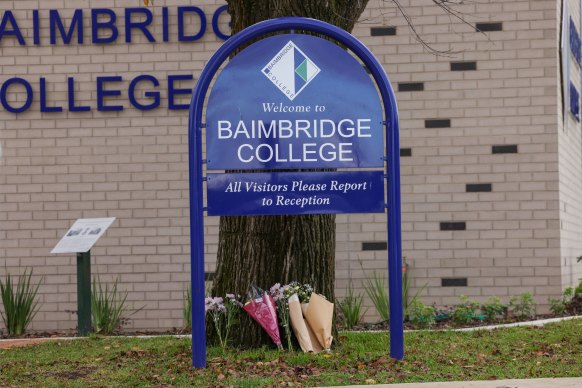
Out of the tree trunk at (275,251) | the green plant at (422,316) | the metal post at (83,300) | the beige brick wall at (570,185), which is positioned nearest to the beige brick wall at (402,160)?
the beige brick wall at (570,185)

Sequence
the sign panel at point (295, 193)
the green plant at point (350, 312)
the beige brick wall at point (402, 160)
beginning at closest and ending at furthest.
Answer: the sign panel at point (295, 193), the green plant at point (350, 312), the beige brick wall at point (402, 160)

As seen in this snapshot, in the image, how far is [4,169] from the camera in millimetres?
13875

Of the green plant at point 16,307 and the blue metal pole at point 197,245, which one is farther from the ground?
the blue metal pole at point 197,245

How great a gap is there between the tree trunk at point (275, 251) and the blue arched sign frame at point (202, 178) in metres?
0.84

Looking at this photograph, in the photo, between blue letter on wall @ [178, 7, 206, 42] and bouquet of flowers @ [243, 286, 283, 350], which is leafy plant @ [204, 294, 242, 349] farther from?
blue letter on wall @ [178, 7, 206, 42]

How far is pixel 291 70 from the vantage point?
341 inches

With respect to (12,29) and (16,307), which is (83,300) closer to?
(16,307)

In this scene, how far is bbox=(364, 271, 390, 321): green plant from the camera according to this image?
12273 mm

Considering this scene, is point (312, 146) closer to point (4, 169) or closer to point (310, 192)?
point (310, 192)

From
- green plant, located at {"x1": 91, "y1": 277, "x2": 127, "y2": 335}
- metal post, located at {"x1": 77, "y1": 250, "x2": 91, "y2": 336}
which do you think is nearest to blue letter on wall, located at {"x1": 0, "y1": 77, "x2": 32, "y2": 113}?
green plant, located at {"x1": 91, "y1": 277, "x2": 127, "y2": 335}

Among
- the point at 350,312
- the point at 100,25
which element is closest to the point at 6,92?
the point at 100,25

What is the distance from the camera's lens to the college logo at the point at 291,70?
8617 mm

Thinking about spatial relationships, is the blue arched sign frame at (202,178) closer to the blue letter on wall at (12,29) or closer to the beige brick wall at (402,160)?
the beige brick wall at (402,160)

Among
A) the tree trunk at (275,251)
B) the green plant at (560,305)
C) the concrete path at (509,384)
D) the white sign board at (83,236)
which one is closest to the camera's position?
the concrete path at (509,384)
